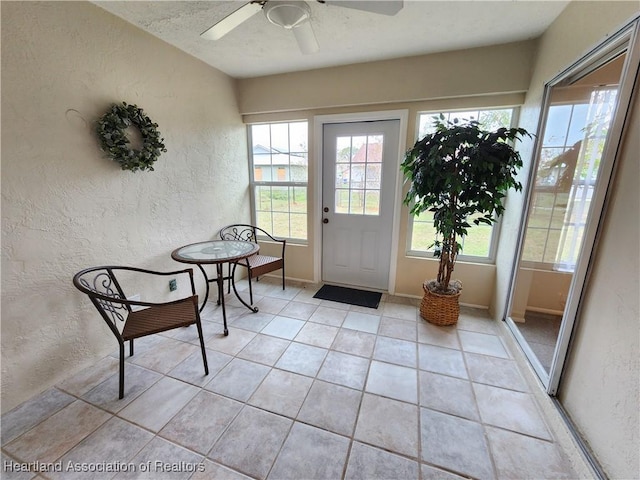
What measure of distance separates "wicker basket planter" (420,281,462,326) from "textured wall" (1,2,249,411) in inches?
95.8

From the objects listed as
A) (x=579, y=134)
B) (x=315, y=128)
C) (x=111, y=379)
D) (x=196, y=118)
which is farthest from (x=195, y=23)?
(x=579, y=134)

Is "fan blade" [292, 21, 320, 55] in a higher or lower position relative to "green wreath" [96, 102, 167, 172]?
higher

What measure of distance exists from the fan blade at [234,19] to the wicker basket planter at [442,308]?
2425 millimetres

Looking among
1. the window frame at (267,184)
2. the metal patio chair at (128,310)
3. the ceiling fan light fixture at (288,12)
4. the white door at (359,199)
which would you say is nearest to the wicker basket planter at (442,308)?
the white door at (359,199)

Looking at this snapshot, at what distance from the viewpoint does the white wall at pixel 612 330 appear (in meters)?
1.05

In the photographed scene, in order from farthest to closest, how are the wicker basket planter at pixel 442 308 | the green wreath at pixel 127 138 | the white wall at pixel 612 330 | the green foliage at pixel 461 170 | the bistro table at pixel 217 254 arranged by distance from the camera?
the wicker basket planter at pixel 442 308 → the bistro table at pixel 217 254 → the green foliage at pixel 461 170 → the green wreath at pixel 127 138 → the white wall at pixel 612 330

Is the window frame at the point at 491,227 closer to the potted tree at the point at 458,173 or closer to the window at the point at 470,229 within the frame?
the window at the point at 470,229

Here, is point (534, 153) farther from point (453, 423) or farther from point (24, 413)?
point (24, 413)

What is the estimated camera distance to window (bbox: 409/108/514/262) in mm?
2461

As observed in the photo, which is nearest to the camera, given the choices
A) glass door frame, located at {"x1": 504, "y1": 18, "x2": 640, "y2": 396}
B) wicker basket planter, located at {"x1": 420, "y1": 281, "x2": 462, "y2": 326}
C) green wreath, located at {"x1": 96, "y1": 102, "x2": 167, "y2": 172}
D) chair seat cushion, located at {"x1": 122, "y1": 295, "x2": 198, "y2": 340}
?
glass door frame, located at {"x1": 504, "y1": 18, "x2": 640, "y2": 396}

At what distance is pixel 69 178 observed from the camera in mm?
1689

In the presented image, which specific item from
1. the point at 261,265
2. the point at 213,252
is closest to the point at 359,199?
the point at 261,265

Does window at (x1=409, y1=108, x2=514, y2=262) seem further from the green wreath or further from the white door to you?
the green wreath

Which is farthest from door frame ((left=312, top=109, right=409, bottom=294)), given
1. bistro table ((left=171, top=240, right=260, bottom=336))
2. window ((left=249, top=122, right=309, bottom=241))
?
bistro table ((left=171, top=240, right=260, bottom=336))
